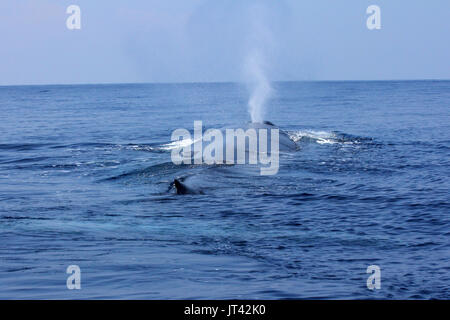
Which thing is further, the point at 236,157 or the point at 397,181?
the point at 236,157

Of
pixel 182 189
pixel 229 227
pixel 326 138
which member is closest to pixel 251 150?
pixel 182 189

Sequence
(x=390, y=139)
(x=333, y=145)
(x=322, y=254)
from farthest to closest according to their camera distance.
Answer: (x=390, y=139), (x=333, y=145), (x=322, y=254)

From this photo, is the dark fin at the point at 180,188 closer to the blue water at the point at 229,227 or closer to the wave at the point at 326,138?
the blue water at the point at 229,227

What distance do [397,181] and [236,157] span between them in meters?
6.37

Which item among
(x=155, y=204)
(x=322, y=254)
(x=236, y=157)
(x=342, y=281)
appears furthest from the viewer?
(x=236, y=157)

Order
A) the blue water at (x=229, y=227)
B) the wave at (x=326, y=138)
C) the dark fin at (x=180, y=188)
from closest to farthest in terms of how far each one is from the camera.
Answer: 1. the blue water at (x=229, y=227)
2. the dark fin at (x=180, y=188)
3. the wave at (x=326, y=138)

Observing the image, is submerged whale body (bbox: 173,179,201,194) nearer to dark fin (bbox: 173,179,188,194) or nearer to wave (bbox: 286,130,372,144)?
dark fin (bbox: 173,179,188,194)

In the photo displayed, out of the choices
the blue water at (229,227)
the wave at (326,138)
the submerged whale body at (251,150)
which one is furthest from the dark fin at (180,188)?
the wave at (326,138)

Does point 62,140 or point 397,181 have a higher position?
point 62,140

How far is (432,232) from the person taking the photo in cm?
1465

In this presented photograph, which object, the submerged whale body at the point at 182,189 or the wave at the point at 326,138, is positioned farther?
the wave at the point at 326,138

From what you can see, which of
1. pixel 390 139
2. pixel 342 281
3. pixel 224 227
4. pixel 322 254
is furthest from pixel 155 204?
pixel 390 139

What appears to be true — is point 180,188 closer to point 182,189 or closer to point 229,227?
point 182,189
